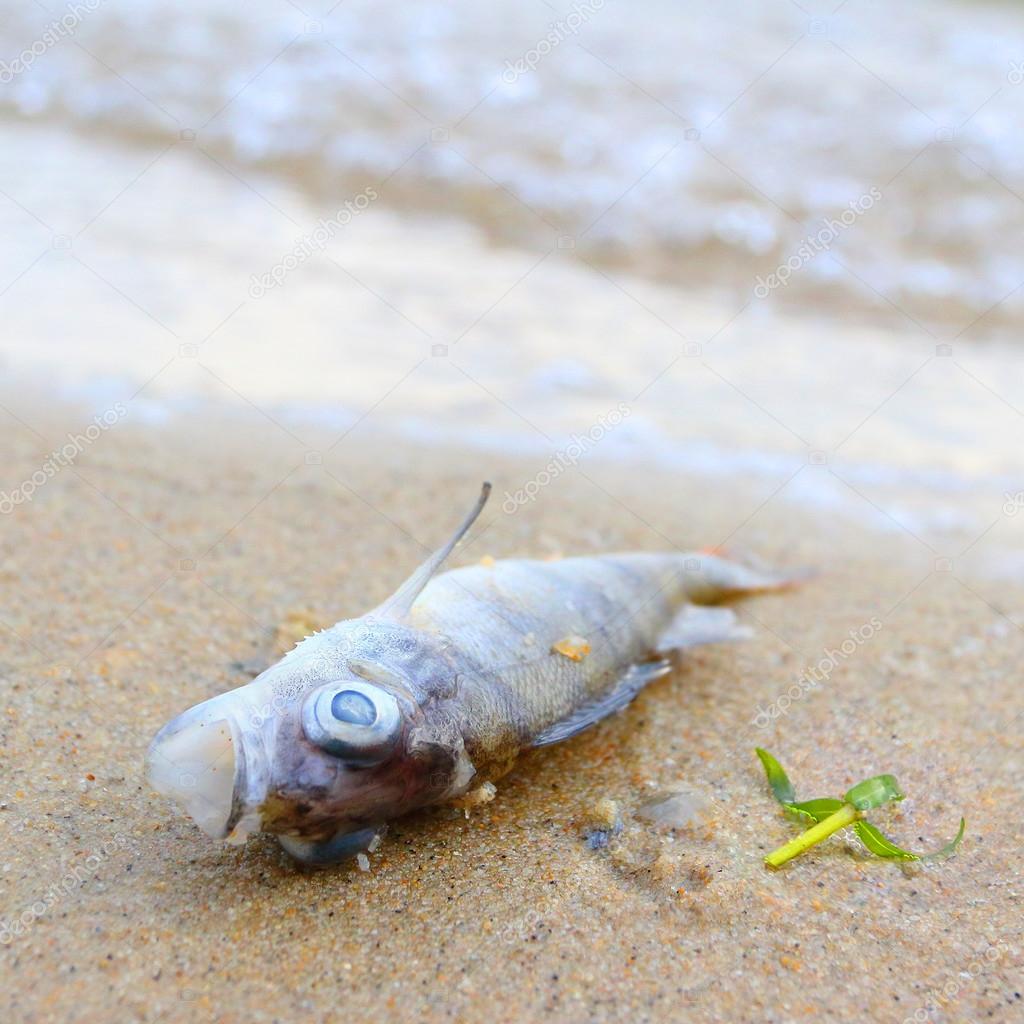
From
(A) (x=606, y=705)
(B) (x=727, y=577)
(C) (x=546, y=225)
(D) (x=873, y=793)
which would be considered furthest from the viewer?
(C) (x=546, y=225)

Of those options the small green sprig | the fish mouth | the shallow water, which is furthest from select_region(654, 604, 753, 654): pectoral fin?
the shallow water

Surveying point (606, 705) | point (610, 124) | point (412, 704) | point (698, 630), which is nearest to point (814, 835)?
point (606, 705)

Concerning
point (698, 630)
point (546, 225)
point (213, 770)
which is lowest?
point (546, 225)

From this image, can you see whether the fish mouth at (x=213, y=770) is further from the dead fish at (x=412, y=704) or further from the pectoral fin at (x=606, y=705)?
the pectoral fin at (x=606, y=705)

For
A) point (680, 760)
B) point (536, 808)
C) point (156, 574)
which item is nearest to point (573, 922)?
point (536, 808)

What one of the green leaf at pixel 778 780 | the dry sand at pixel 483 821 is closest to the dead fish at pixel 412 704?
the dry sand at pixel 483 821

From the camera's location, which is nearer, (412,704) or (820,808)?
(412,704)

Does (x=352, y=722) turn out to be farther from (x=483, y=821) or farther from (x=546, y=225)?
(x=546, y=225)
